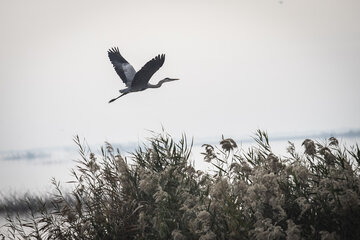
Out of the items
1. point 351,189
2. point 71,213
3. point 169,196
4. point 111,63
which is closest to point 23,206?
point 111,63

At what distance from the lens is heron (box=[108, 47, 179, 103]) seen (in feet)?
45.7

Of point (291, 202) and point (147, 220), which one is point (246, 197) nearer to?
point (291, 202)

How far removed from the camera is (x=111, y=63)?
55.6 feet

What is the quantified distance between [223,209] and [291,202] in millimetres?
786

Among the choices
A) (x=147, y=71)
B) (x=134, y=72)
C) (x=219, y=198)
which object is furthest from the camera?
(x=134, y=72)

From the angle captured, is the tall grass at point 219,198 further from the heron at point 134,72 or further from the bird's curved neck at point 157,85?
the bird's curved neck at point 157,85

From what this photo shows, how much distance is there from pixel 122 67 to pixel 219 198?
11102 mm

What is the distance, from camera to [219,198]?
6082 mm

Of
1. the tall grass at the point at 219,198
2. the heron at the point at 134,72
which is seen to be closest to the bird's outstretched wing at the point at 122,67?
the heron at the point at 134,72

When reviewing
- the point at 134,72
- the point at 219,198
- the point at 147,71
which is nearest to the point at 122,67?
the point at 134,72

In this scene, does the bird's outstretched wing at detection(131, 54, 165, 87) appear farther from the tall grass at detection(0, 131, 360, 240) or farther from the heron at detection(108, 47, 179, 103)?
the tall grass at detection(0, 131, 360, 240)

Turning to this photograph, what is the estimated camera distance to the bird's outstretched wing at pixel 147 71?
1370 cm

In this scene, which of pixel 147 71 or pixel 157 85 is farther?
pixel 157 85

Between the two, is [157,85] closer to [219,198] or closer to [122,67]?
[122,67]
